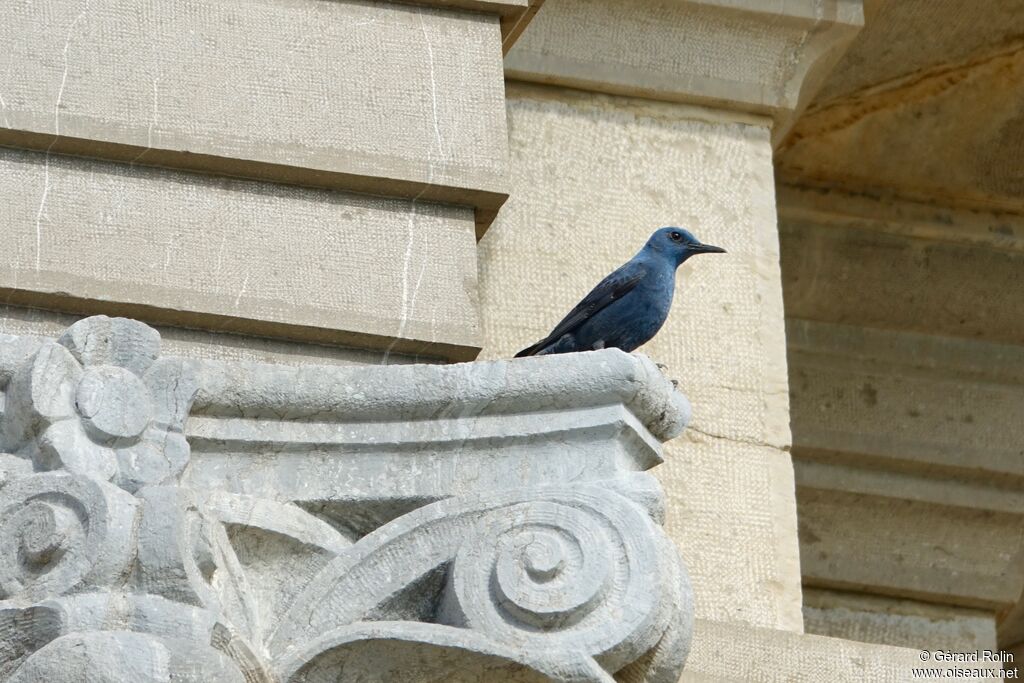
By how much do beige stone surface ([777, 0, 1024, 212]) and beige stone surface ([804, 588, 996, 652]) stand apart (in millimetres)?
1145

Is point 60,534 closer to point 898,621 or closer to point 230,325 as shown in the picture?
point 230,325

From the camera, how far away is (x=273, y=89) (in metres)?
3.99

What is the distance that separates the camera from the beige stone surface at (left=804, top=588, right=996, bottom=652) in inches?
237

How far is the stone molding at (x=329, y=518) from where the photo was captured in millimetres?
3107

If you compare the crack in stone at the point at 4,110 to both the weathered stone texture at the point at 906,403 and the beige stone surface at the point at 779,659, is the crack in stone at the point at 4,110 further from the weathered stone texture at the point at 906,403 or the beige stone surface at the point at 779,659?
the weathered stone texture at the point at 906,403

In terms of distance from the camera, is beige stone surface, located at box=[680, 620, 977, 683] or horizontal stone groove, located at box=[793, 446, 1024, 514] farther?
horizontal stone groove, located at box=[793, 446, 1024, 514]

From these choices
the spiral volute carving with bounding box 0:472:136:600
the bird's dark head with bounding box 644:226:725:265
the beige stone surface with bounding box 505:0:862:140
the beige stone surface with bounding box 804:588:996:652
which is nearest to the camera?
the spiral volute carving with bounding box 0:472:136:600

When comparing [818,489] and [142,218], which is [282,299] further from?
[818,489]

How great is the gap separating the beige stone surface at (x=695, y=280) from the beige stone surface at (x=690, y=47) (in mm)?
49

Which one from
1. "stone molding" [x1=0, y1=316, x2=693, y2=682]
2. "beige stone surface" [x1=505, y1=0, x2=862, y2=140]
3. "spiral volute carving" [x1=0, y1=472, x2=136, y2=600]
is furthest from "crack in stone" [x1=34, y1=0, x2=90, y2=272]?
"beige stone surface" [x1=505, y1=0, x2=862, y2=140]

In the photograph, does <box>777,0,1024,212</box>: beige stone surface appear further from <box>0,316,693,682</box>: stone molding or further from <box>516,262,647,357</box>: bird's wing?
<box>0,316,693,682</box>: stone molding

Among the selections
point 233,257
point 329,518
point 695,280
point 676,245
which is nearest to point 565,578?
point 329,518

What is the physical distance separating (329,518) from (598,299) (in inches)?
44.0

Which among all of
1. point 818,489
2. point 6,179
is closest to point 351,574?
point 6,179
